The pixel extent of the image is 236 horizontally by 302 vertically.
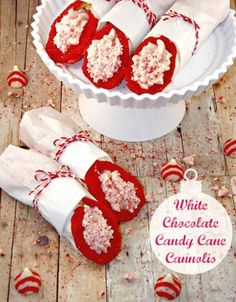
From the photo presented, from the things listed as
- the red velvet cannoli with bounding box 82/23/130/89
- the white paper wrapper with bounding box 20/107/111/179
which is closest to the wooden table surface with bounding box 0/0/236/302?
the white paper wrapper with bounding box 20/107/111/179

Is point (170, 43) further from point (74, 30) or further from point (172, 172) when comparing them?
point (172, 172)

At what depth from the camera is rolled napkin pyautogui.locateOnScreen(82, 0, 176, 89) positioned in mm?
1824

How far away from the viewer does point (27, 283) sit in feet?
5.69

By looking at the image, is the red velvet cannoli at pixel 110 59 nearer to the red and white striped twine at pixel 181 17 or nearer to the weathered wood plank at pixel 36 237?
the red and white striped twine at pixel 181 17

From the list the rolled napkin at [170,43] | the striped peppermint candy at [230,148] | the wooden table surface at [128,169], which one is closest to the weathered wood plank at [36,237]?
the wooden table surface at [128,169]

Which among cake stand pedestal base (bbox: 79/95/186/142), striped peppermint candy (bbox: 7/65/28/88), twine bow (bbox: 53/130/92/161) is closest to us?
twine bow (bbox: 53/130/92/161)

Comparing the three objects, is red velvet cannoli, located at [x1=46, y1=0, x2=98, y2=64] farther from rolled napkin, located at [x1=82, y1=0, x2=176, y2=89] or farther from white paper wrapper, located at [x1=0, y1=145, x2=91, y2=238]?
white paper wrapper, located at [x1=0, y1=145, x2=91, y2=238]

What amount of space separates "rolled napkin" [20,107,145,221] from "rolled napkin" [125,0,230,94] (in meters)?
0.26

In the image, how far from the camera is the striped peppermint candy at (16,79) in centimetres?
225

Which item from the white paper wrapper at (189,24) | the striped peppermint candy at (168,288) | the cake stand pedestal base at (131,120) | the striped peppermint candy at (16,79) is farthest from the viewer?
the striped peppermint candy at (16,79)

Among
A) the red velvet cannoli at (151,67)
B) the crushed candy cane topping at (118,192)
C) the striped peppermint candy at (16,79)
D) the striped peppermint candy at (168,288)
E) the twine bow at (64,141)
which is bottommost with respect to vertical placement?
the striped peppermint candy at (168,288)

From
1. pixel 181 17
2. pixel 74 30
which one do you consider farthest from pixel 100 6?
pixel 181 17

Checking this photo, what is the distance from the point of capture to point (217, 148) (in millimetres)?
2111

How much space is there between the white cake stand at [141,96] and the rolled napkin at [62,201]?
249 mm
